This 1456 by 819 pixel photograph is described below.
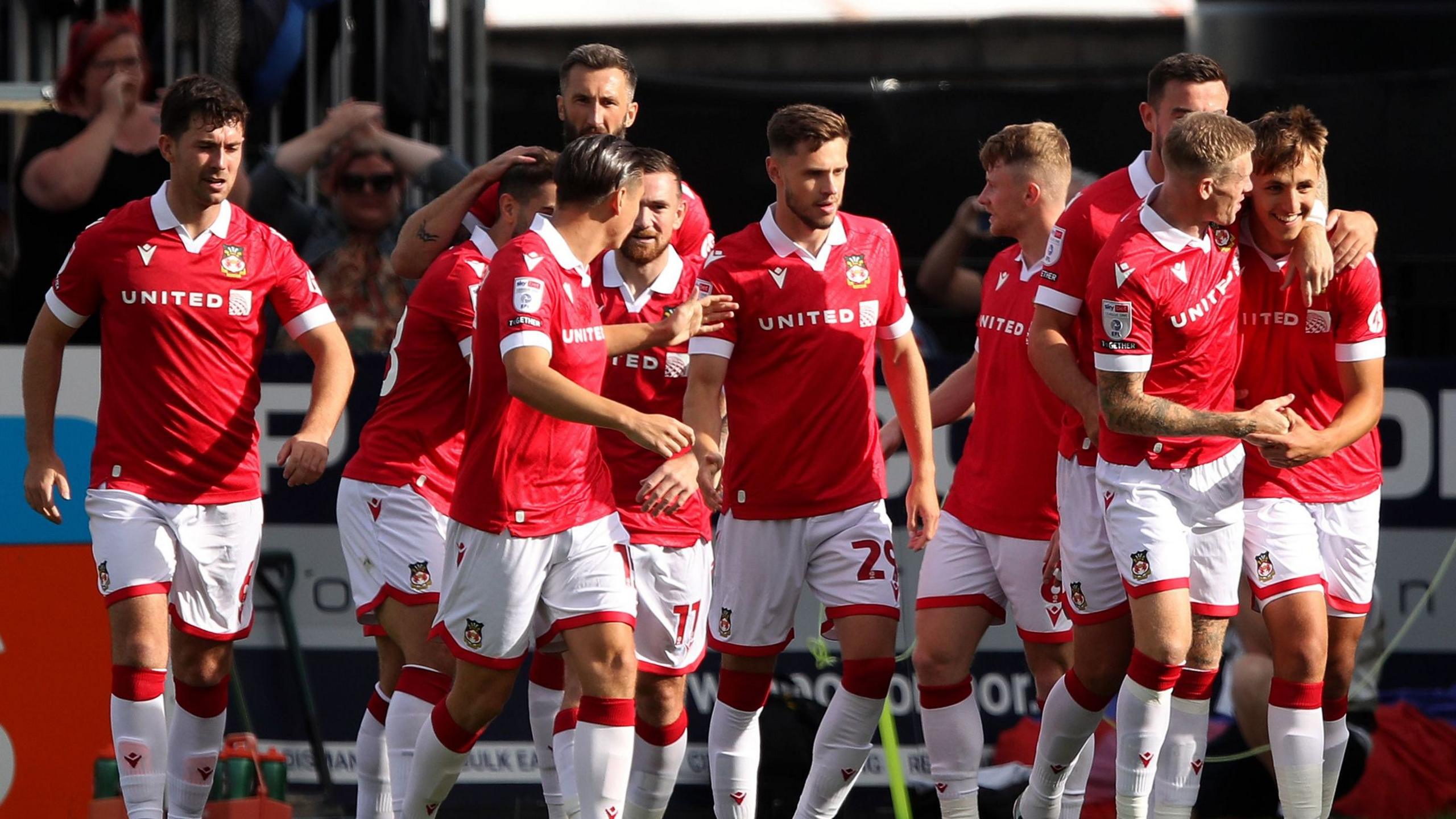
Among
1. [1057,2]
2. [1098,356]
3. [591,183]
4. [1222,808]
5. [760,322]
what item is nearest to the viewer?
[591,183]

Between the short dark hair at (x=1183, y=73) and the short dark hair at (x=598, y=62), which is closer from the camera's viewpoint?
the short dark hair at (x=1183, y=73)

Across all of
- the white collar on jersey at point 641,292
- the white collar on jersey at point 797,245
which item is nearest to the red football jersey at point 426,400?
the white collar on jersey at point 641,292

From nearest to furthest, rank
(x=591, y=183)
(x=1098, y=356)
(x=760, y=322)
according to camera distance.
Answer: (x=591, y=183) → (x=1098, y=356) → (x=760, y=322)

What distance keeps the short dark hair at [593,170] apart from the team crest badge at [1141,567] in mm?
1846

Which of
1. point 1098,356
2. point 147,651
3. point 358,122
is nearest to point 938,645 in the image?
point 1098,356

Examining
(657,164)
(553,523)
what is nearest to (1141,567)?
(553,523)

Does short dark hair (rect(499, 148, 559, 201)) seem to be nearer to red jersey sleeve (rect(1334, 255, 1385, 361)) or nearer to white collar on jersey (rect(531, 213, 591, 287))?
white collar on jersey (rect(531, 213, 591, 287))

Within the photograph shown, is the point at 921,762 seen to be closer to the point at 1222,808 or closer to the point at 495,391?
the point at 1222,808

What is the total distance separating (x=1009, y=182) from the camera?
657cm

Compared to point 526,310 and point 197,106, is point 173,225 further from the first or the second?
point 526,310

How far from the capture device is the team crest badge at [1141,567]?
5832mm

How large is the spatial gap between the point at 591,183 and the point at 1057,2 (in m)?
8.67

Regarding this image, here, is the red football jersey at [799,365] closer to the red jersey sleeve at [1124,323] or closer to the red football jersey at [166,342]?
the red jersey sleeve at [1124,323]

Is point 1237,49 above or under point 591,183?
above
